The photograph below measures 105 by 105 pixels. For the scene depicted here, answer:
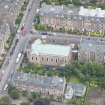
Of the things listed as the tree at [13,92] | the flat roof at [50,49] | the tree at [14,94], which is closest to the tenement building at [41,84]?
the tree at [13,92]

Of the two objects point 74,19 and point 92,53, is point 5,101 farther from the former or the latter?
point 74,19

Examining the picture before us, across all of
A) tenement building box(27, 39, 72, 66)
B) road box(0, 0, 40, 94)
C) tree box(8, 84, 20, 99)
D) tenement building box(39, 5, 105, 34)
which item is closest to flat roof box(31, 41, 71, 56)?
tenement building box(27, 39, 72, 66)

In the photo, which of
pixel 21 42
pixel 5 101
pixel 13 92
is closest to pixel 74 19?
pixel 21 42

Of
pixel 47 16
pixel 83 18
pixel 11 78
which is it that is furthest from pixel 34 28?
pixel 11 78

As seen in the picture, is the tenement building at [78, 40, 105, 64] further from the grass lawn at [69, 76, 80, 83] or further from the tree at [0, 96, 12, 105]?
the tree at [0, 96, 12, 105]

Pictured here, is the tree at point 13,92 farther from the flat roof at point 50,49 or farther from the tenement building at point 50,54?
the flat roof at point 50,49

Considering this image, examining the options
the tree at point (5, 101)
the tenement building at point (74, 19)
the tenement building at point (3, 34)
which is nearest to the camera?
the tree at point (5, 101)

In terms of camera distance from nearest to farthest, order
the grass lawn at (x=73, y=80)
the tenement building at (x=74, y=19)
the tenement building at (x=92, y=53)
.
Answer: the grass lawn at (x=73, y=80) → the tenement building at (x=92, y=53) → the tenement building at (x=74, y=19)
